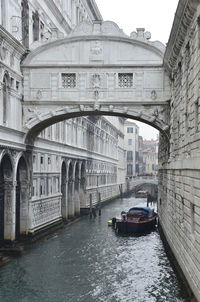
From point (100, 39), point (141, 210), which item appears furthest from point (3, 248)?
point (141, 210)

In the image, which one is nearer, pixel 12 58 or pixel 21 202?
pixel 12 58

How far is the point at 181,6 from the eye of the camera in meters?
10.8

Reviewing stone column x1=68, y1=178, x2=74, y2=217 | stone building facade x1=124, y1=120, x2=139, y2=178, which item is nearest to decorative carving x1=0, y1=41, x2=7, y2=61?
stone column x1=68, y1=178, x2=74, y2=217

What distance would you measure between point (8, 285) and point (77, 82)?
795cm

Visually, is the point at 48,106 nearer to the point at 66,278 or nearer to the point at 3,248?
the point at 3,248

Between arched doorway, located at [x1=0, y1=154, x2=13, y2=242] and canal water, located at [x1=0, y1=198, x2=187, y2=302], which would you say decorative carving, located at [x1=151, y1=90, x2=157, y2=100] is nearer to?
arched doorway, located at [x1=0, y1=154, x2=13, y2=242]

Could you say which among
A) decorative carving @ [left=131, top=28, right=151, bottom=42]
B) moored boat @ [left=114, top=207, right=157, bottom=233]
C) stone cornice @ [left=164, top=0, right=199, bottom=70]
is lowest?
moored boat @ [left=114, top=207, right=157, bottom=233]

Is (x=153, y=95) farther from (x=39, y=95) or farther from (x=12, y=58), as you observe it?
(x=12, y=58)

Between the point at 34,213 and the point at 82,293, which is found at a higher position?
the point at 34,213

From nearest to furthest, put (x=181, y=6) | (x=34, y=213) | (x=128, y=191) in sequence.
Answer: (x=181, y=6)
(x=34, y=213)
(x=128, y=191)

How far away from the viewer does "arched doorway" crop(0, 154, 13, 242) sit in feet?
55.0

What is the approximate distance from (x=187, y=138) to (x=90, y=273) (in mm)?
5731

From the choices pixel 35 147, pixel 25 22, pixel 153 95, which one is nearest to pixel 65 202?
pixel 35 147

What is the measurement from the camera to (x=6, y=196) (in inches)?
667
